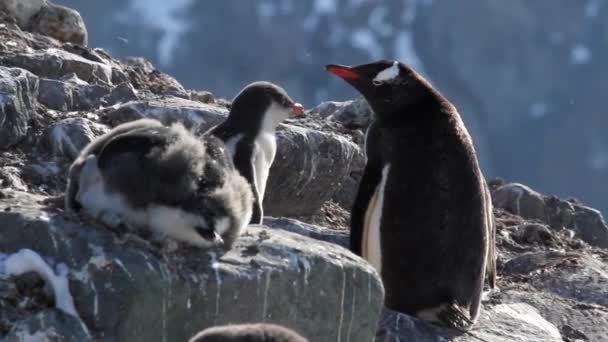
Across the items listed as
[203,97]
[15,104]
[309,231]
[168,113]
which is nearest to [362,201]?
[309,231]

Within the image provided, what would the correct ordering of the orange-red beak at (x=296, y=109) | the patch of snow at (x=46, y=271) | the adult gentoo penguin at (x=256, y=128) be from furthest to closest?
1. the orange-red beak at (x=296, y=109)
2. the adult gentoo penguin at (x=256, y=128)
3. the patch of snow at (x=46, y=271)

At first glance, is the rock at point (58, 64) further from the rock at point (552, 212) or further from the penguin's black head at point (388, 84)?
the rock at point (552, 212)

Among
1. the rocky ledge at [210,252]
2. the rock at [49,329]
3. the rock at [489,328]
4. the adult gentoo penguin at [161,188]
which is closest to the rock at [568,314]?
the rocky ledge at [210,252]

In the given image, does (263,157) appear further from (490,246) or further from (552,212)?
(552,212)

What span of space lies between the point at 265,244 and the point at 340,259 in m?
0.29

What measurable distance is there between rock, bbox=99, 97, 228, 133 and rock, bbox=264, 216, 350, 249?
1.04m

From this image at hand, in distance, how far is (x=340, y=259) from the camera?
4.37m

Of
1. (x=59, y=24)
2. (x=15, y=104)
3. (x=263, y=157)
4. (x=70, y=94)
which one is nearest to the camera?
(x=15, y=104)

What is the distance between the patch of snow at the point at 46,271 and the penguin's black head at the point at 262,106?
3.35 meters

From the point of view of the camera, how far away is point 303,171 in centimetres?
753

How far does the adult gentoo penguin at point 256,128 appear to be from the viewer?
6.77m

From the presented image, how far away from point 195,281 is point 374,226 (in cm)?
215

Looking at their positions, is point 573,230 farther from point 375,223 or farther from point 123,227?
point 123,227

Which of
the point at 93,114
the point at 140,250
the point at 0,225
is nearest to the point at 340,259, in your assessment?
the point at 140,250
